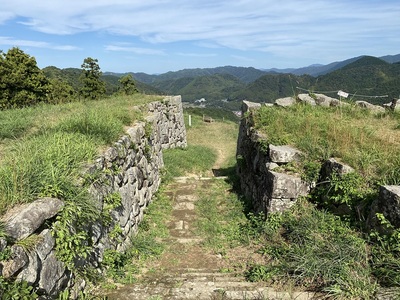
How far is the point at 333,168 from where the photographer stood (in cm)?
545

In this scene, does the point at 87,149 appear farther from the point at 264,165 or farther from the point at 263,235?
the point at 264,165

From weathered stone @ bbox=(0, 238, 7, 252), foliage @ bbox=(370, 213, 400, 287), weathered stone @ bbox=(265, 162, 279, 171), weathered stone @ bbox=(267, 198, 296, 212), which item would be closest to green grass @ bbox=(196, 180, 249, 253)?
weathered stone @ bbox=(267, 198, 296, 212)

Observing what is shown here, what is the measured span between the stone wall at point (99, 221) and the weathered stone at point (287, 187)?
113 inches

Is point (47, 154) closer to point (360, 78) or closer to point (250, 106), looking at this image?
point (250, 106)

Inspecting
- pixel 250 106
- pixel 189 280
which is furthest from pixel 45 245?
pixel 250 106

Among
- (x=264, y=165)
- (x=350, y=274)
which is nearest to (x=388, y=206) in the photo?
(x=350, y=274)

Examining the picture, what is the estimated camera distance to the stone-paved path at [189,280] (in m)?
3.63

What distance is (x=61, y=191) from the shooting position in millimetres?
3428

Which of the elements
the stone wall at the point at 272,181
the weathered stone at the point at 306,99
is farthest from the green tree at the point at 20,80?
the stone wall at the point at 272,181

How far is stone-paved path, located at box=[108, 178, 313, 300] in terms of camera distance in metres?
3.63

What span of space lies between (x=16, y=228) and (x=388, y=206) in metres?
4.36

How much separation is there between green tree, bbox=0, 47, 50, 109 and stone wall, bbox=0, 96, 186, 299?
13.4 m

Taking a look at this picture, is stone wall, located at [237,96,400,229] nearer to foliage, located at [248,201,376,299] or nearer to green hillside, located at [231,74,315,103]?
foliage, located at [248,201,376,299]

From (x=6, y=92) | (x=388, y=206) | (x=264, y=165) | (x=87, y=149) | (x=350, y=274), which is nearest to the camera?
(x=350, y=274)
